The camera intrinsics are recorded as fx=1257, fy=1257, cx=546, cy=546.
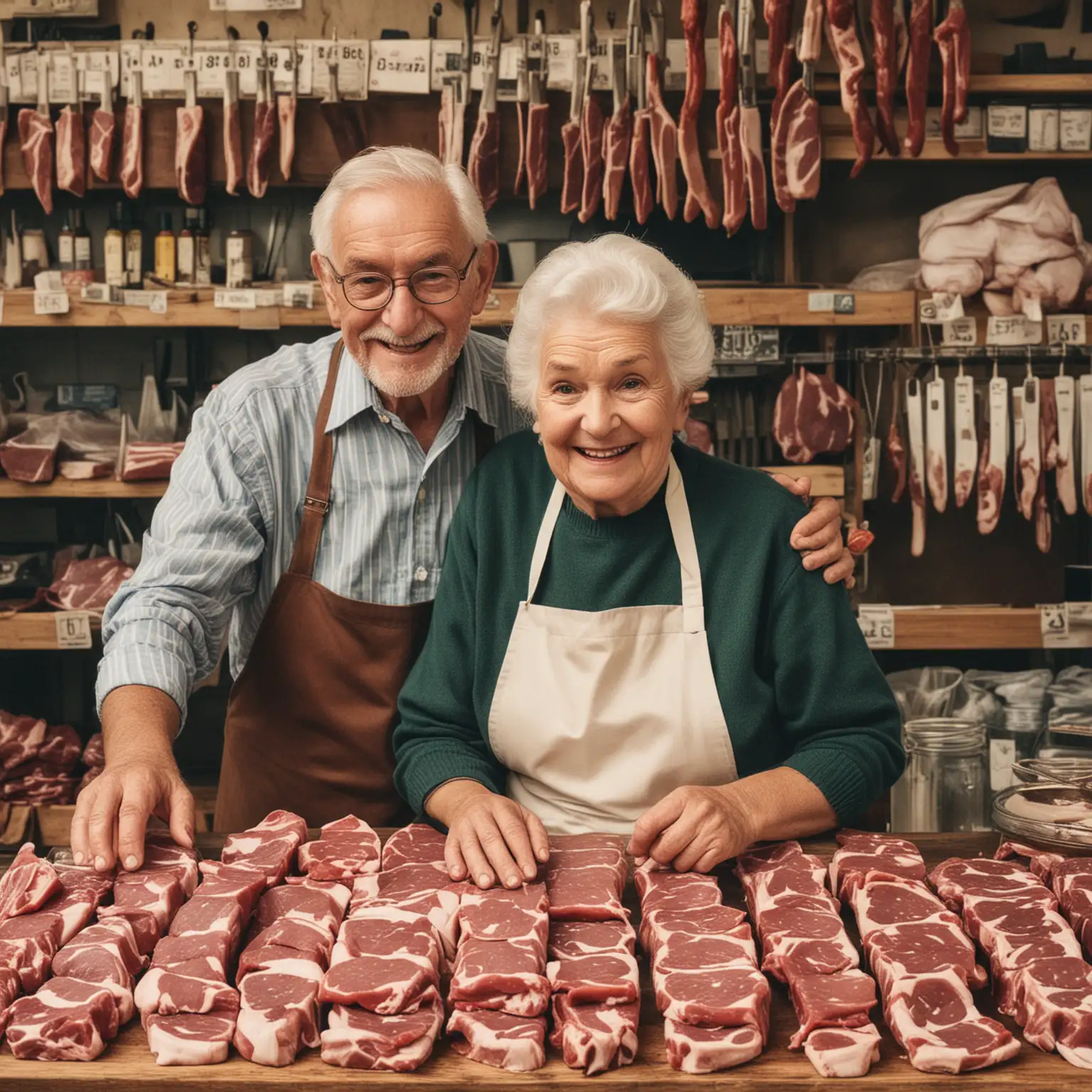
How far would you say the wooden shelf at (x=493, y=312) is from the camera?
14.1 ft

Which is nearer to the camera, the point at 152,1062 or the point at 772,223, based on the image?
the point at 152,1062

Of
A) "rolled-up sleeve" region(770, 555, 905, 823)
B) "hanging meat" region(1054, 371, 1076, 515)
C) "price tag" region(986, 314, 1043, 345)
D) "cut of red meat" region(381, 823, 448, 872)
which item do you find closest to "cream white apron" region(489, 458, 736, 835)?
"rolled-up sleeve" region(770, 555, 905, 823)

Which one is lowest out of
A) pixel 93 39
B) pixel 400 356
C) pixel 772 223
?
pixel 400 356

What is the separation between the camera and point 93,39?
16.6ft

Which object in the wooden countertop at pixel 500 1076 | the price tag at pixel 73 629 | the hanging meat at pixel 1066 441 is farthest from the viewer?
the price tag at pixel 73 629

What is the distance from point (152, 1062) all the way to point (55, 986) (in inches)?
7.6

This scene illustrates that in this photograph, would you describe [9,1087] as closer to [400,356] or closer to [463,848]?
[463,848]

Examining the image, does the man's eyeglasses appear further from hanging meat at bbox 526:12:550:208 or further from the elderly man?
hanging meat at bbox 526:12:550:208

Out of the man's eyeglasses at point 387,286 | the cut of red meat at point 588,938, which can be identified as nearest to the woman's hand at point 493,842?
the cut of red meat at point 588,938

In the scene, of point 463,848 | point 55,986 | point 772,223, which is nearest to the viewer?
point 55,986

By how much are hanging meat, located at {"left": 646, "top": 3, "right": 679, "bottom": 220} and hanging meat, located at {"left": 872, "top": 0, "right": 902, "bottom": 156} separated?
2.35 feet

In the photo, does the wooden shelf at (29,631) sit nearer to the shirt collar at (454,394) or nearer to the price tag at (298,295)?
the price tag at (298,295)

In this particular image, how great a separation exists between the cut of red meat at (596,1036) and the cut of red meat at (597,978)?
0.04ft

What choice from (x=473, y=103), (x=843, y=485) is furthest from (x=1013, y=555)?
(x=473, y=103)
